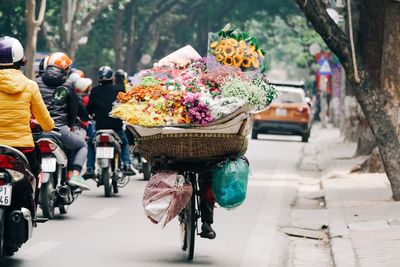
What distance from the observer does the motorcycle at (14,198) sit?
911 cm

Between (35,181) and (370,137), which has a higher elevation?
(35,181)

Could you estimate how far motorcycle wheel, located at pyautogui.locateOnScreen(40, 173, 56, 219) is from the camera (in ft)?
41.9

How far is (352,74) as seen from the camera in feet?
53.4

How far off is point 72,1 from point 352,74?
24315 millimetres

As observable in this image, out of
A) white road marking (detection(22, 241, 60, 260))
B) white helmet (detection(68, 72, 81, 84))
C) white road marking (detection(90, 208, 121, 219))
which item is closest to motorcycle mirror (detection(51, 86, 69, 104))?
white road marking (detection(90, 208, 121, 219))

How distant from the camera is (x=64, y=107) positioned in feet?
44.0

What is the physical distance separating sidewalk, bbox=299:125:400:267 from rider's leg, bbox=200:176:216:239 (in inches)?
44.5

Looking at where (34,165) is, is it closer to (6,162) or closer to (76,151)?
(6,162)

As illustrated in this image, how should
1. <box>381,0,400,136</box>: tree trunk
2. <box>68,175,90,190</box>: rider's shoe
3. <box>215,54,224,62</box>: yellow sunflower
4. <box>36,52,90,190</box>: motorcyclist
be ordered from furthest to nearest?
1. <box>381,0,400,136</box>: tree trunk
2. <box>68,175,90,190</box>: rider's shoe
3. <box>36,52,90,190</box>: motorcyclist
4. <box>215,54,224,62</box>: yellow sunflower

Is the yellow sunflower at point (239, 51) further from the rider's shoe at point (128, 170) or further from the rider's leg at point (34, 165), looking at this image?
the rider's shoe at point (128, 170)

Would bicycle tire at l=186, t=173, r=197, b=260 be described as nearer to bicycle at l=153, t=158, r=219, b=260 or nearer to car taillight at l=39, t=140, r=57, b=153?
bicycle at l=153, t=158, r=219, b=260

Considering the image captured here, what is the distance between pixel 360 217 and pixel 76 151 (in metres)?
3.29

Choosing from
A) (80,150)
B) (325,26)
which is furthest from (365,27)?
(80,150)

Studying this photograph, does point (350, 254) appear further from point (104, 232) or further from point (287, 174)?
point (287, 174)
